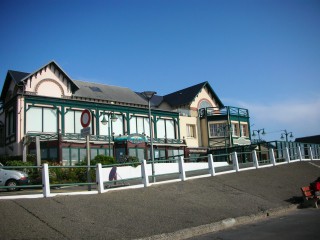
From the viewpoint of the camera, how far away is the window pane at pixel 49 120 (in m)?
27.2

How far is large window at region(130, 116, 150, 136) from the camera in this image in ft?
108

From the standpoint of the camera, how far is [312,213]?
33.9ft

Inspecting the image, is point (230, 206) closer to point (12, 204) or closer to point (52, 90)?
point (12, 204)

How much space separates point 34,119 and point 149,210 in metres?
20.4

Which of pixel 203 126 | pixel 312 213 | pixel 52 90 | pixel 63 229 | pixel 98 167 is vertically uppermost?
pixel 52 90

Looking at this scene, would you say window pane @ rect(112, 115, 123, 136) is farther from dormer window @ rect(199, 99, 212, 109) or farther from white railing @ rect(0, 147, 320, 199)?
dormer window @ rect(199, 99, 212, 109)

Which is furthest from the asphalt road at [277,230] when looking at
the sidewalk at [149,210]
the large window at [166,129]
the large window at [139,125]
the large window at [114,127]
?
the large window at [166,129]

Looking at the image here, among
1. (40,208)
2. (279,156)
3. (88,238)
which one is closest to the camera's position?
(88,238)

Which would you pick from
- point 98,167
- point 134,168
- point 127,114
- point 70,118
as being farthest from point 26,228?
point 127,114

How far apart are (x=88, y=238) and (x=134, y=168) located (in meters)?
12.7

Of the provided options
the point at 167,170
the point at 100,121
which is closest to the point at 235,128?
the point at 100,121

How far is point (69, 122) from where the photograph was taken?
1122 inches

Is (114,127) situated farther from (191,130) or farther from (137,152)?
(191,130)

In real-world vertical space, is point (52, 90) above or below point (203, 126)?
above
